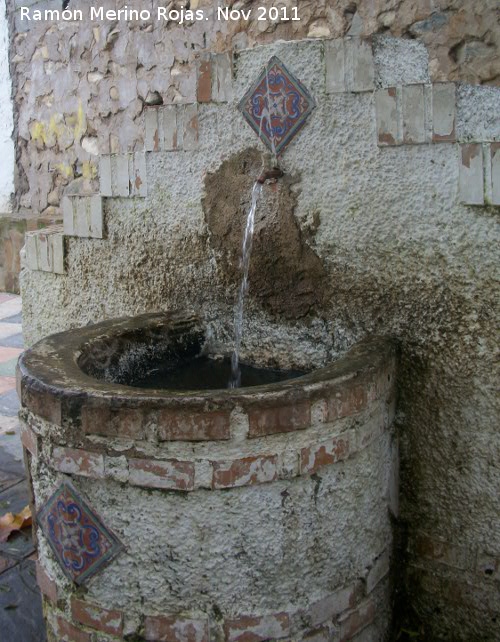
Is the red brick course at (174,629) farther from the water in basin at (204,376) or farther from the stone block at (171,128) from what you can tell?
the stone block at (171,128)

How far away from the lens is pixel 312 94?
246 centimetres

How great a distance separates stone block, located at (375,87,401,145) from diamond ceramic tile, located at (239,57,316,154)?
0.83 ft

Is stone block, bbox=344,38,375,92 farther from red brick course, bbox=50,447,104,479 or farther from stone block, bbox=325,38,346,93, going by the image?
red brick course, bbox=50,447,104,479

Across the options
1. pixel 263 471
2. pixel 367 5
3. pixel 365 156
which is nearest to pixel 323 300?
pixel 365 156

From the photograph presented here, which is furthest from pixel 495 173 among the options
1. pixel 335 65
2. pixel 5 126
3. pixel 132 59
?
pixel 5 126

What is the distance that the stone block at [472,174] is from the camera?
212 cm

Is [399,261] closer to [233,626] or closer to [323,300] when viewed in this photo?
[323,300]

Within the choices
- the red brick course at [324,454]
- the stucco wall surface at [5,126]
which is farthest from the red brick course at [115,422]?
the stucco wall surface at [5,126]

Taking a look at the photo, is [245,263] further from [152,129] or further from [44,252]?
[44,252]

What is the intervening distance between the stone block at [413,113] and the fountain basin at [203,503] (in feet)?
2.31

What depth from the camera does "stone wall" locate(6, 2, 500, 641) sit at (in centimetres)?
221

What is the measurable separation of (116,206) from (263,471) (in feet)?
5.23

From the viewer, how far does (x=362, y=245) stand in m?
2.43

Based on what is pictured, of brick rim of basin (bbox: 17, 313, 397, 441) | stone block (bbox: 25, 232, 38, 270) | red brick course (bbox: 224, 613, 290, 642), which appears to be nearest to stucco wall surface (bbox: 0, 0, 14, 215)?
stone block (bbox: 25, 232, 38, 270)
